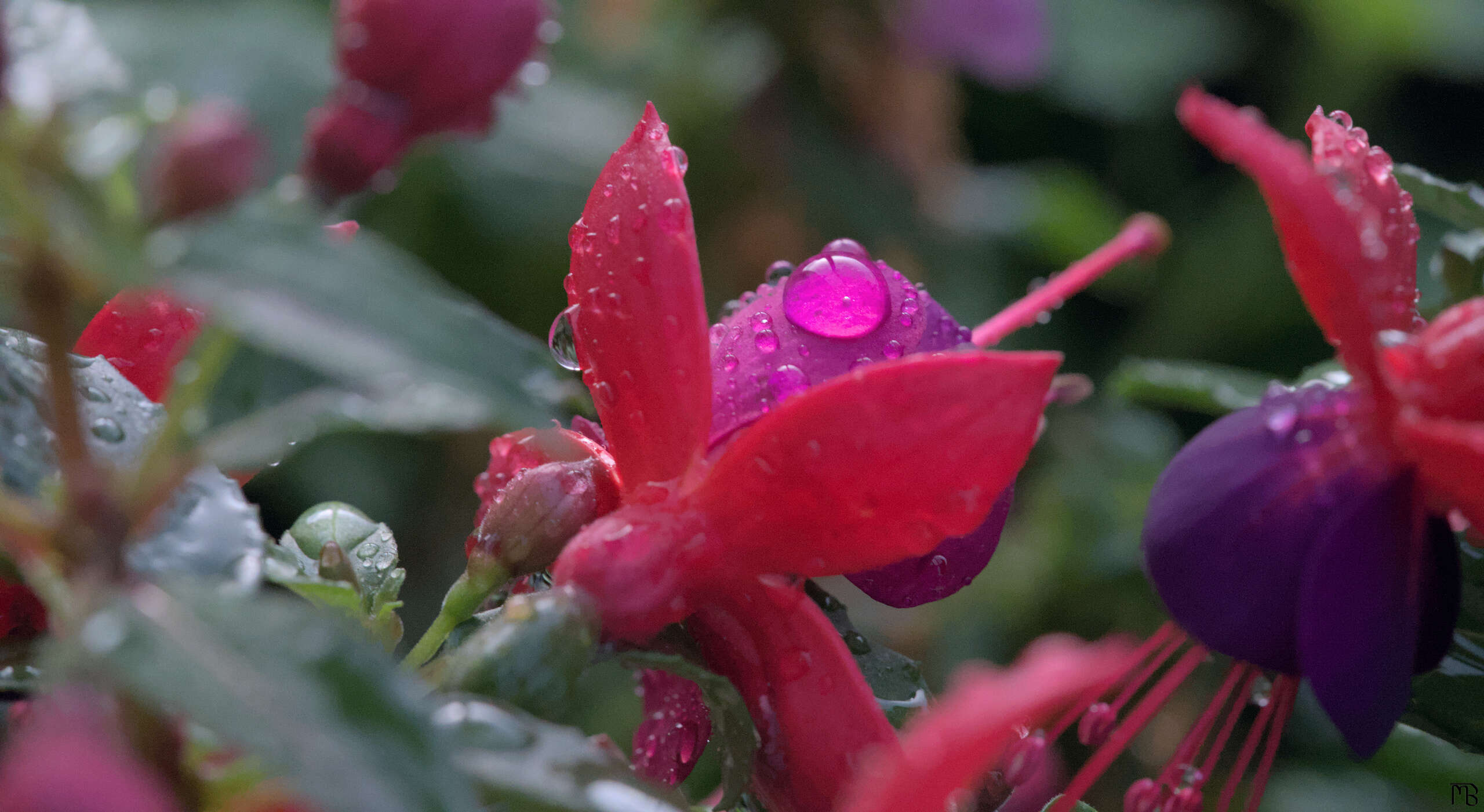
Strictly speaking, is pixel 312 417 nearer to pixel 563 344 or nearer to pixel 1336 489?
pixel 563 344

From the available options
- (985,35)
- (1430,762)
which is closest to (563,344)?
(1430,762)

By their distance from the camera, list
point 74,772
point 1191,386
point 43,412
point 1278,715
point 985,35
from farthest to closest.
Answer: point 985,35 → point 1191,386 → point 1278,715 → point 43,412 → point 74,772

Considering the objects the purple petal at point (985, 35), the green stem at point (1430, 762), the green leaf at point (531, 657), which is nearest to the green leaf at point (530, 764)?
the green leaf at point (531, 657)

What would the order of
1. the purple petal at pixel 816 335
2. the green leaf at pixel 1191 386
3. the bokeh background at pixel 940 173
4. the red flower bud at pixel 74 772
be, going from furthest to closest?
the bokeh background at pixel 940 173, the green leaf at pixel 1191 386, the purple petal at pixel 816 335, the red flower bud at pixel 74 772

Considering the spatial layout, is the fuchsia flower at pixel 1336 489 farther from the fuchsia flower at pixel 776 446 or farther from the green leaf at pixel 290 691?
the green leaf at pixel 290 691

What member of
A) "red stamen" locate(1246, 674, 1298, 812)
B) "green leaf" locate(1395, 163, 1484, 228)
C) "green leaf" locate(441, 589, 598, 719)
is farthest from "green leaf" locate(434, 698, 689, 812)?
"green leaf" locate(1395, 163, 1484, 228)

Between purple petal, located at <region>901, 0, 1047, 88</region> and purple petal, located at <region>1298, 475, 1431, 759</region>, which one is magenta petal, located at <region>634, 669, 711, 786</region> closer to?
purple petal, located at <region>1298, 475, 1431, 759</region>
